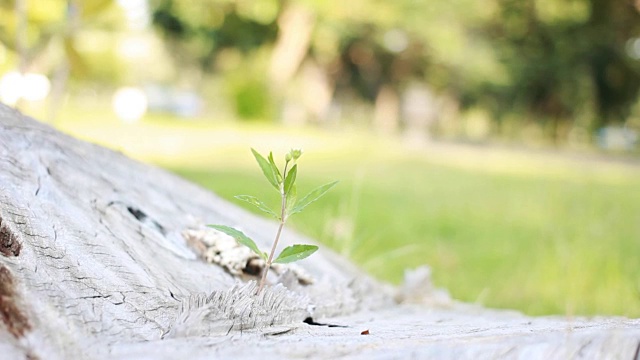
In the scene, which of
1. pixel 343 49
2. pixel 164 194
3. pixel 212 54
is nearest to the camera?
pixel 164 194

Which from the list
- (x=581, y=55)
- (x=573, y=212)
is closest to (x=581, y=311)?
(x=573, y=212)

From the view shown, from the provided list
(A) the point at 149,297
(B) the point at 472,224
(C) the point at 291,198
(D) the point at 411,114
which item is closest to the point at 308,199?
(C) the point at 291,198

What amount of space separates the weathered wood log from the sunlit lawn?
213 mm

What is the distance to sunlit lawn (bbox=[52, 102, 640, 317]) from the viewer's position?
216 centimetres

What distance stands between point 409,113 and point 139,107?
714cm

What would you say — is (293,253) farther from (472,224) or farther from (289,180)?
(472,224)

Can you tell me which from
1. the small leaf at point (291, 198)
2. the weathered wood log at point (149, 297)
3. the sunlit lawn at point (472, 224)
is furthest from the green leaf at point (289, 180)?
the sunlit lawn at point (472, 224)

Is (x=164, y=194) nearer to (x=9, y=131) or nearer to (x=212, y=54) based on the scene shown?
(x=9, y=131)

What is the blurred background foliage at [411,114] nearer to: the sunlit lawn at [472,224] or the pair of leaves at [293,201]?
the sunlit lawn at [472,224]

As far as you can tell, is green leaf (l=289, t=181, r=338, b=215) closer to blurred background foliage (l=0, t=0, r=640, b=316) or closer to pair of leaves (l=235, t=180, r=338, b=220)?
pair of leaves (l=235, t=180, r=338, b=220)

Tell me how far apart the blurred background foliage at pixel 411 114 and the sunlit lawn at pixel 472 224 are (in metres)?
0.02

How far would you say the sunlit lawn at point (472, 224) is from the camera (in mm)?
2160

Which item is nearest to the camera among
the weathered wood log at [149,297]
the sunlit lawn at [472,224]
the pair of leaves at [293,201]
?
the weathered wood log at [149,297]

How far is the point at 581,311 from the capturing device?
178 centimetres
